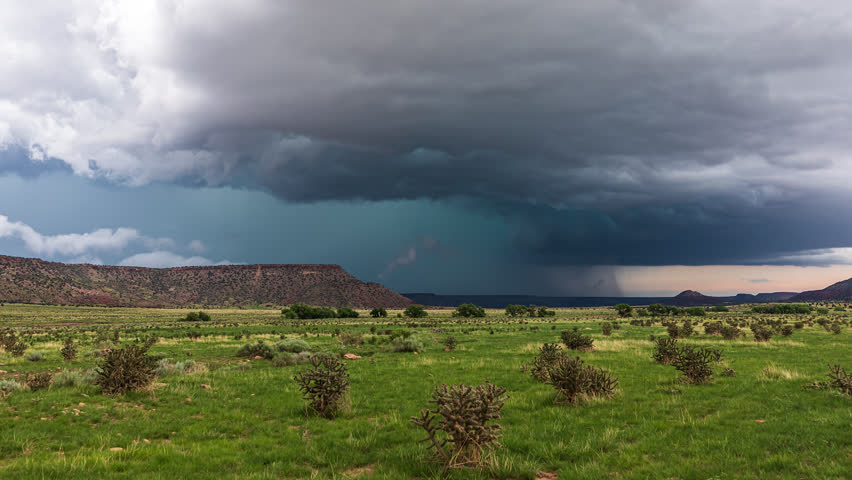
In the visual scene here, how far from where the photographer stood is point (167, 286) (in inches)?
6826

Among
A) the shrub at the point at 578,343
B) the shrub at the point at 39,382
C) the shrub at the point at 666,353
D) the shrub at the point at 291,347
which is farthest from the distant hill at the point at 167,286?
the shrub at the point at 666,353

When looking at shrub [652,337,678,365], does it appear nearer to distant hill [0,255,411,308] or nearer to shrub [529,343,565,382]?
shrub [529,343,565,382]

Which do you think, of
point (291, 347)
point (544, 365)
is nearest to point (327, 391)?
point (544, 365)

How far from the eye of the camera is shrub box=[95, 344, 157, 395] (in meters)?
16.0

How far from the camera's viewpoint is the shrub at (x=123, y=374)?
52.4 ft

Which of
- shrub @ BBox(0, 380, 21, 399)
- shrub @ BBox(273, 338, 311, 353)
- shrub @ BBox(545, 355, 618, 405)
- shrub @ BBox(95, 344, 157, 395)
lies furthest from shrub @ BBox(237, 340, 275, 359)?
shrub @ BBox(545, 355, 618, 405)

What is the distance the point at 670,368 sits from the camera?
2180cm

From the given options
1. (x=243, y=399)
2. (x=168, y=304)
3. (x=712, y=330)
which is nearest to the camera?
(x=243, y=399)

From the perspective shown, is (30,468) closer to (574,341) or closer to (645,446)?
(645,446)

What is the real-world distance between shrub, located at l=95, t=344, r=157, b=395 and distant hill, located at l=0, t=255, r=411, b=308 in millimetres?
145443

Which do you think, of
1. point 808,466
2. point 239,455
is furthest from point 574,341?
point 239,455

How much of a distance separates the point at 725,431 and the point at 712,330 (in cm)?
3688

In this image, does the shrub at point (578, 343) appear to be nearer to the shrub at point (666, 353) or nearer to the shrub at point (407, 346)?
the shrub at point (666, 353)

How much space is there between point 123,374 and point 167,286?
183632 millimetres
